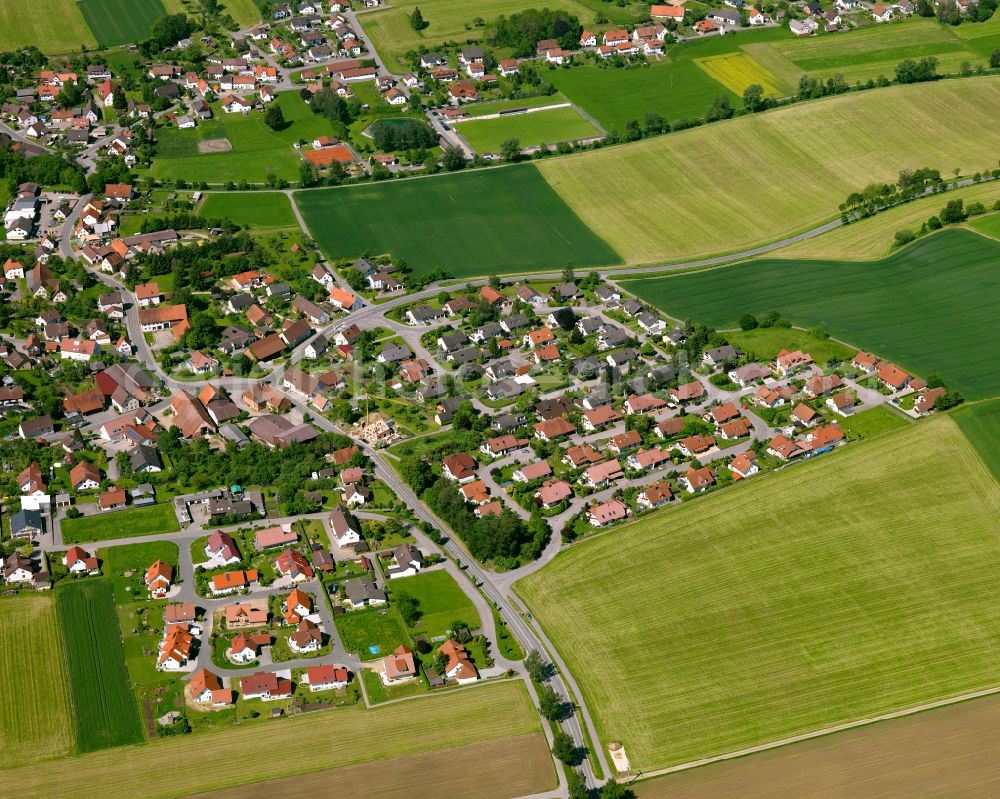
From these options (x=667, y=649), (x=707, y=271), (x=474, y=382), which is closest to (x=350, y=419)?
(x=474, y=382)

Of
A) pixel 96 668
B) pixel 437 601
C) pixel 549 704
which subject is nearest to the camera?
pixel 549 704

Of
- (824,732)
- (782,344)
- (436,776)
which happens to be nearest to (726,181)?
(782,344)

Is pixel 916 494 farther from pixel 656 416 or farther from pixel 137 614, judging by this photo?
pixel 137 614

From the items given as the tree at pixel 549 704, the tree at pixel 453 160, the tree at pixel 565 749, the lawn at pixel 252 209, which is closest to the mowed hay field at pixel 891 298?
the tree at pixel 453 160

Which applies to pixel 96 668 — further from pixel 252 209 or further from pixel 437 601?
pixel 252 209

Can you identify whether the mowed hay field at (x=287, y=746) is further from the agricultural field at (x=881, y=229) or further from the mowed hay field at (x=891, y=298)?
the agricultural field at (x=881, y=229)

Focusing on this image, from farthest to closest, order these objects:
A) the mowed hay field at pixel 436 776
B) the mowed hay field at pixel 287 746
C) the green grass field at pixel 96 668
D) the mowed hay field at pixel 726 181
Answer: the mowed hay field at pixel 726 181 → the green grass field at pixel 96 668 → the mowed hay field at pixel 287 746 → the mowed hay field at pixel 436 776
